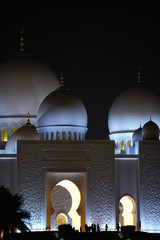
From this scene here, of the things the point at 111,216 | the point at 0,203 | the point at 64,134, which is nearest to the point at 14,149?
the point at 64,134

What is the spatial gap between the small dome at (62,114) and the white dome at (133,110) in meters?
2.41

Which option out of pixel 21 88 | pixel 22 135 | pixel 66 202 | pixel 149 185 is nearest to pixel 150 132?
pixel 149 185

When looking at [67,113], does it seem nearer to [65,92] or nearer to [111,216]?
A: [65,92]

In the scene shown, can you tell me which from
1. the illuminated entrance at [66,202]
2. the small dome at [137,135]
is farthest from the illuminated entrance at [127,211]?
the small dome at [137,135]

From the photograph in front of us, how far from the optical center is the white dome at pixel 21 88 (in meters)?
28.2

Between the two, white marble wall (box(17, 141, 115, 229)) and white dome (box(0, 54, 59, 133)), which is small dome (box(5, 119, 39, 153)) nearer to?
white marble wall (box(17, 141, 115, 229))

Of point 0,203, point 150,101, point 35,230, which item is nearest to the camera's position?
point 0,203

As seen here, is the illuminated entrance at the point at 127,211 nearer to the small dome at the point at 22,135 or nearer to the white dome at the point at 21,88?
the small dome at the point at 22,135

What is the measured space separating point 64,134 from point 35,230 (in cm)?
346

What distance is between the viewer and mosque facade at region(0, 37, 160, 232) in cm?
2422

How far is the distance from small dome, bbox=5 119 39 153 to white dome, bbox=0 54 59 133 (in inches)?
80.5

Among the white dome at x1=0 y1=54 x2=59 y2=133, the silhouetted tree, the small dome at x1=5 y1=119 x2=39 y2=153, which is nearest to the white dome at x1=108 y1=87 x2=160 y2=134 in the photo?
the white dome at x1=0 y1=54 x2=59 y2=133

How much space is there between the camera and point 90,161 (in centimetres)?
2448

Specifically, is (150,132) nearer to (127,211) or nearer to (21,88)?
(127,211)
